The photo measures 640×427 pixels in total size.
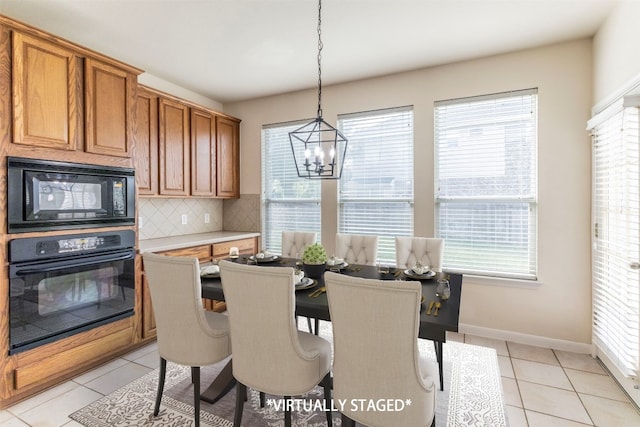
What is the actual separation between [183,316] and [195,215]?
2.62 m

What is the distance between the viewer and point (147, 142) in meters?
3.29

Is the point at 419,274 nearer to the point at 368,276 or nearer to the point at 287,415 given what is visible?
the point at 368,276

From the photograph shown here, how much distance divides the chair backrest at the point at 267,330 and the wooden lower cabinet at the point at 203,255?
3.90 ft

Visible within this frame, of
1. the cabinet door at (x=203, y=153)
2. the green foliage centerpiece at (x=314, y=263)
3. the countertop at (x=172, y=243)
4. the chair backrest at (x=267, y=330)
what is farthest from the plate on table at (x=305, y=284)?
the cabinet door at (x=203, y=153)

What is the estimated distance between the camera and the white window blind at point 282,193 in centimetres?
416

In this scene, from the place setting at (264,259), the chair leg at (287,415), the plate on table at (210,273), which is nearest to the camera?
the chair leg at (287,415)

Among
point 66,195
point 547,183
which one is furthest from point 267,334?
point 547,183

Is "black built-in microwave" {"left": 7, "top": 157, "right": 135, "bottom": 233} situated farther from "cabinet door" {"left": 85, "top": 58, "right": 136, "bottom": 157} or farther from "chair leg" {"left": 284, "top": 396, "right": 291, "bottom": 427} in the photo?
"chair leg" {"left": 284, "top": 396, "right": 291, "bottom": 427}

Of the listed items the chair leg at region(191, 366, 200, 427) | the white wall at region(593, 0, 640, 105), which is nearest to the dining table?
the chair leg at region(191, 366, 200, 427)

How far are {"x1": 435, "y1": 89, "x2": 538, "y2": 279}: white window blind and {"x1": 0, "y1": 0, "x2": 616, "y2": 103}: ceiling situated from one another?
22.2 inches

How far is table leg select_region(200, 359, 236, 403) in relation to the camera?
221 centimetres

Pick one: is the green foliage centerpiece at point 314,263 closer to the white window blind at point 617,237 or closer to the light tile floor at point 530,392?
the light tile floor at point 530,392

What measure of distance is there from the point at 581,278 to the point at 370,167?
2251 millimetres

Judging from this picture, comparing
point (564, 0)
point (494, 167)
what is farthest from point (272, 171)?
point (564, 0)
